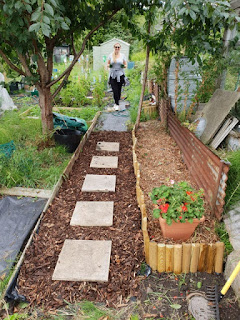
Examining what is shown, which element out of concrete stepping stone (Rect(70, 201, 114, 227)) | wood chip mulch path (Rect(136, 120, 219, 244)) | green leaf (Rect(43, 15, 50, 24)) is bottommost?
concrete stepping stone (Rect(70, 201, 114, 227))

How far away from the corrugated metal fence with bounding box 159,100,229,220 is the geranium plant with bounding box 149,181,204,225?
0.33m

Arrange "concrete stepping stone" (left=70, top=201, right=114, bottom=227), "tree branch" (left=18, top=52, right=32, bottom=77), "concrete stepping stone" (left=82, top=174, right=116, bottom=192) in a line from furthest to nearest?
"tree branch" (left=18, top=52, right=32, bottom=77) → "concrete stepping stone" (left=82, top=174, right=116, bottom=192) → "concrete stepping stone" (left=70, top=201, right=114, bottom=227)

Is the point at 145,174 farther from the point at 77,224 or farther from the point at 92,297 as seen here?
the point at 92,297

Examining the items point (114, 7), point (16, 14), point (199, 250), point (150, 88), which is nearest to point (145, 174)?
point (199, 250)

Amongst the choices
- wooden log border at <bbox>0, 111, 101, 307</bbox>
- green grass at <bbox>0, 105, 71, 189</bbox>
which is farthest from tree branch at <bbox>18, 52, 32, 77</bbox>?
wooden log border at <bbox>0, 111, 101, 307</bbox>

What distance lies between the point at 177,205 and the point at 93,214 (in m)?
1.19

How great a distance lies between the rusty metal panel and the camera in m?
2.42

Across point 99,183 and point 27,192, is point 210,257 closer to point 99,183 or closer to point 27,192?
point 99,183

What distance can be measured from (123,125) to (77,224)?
4.07m

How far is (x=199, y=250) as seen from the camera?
2.16 metres

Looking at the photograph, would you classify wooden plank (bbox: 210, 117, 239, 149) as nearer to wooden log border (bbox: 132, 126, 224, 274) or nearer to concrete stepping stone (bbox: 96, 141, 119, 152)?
concrete stepping stone (bbox: 96, 141, 119, 152)

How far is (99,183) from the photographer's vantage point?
12.3 feet

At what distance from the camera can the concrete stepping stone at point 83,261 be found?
2207 mm

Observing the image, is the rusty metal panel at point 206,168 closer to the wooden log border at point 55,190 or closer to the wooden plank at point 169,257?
the wooden plank at point 169,257
